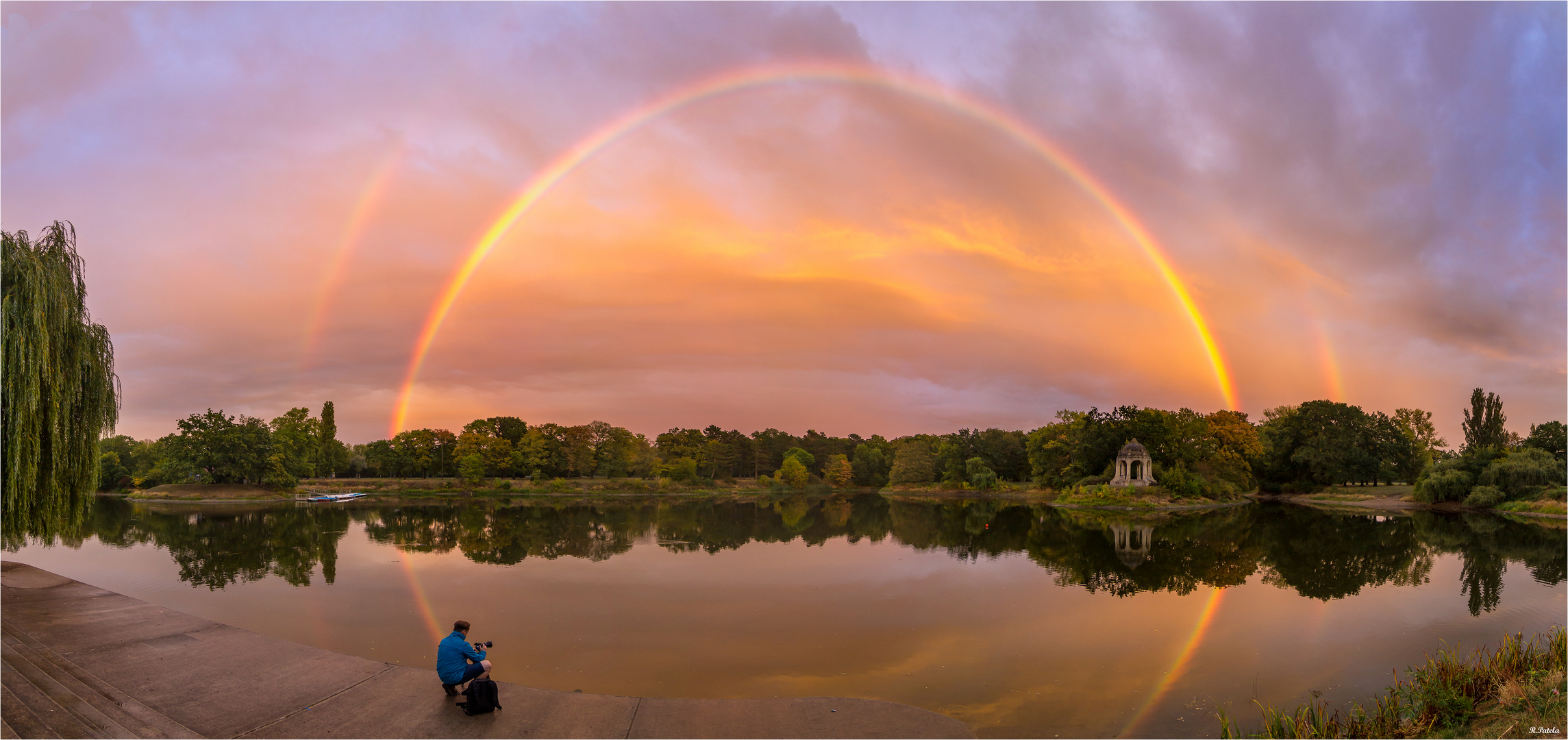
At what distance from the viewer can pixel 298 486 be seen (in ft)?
273

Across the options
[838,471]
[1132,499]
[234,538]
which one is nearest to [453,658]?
[234,538]

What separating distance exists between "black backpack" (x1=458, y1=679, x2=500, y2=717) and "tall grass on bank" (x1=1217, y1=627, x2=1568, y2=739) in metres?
8.76

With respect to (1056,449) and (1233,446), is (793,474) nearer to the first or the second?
(1056,449)

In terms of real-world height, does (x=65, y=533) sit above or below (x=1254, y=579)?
above

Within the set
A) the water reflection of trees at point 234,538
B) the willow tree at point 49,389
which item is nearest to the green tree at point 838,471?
the water reflection of trees at point 234,538

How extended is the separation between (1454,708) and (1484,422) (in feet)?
292

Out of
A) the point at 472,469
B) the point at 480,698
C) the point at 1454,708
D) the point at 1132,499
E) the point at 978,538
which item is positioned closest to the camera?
the point at 480,698

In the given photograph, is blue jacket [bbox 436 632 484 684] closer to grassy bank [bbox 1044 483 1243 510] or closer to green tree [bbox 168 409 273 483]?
grassy bank [bbox 1044 483 1243 510]

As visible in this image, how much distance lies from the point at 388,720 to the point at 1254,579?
24971 millimetres

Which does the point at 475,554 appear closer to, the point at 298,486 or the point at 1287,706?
the point at 1287,706

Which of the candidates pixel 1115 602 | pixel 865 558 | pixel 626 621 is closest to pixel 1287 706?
pixel 1115 602

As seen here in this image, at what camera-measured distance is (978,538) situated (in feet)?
124

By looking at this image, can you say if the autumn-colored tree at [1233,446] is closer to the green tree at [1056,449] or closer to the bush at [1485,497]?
the green tree at [1056,449]

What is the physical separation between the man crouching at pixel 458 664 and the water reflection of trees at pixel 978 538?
1339 centimetres
